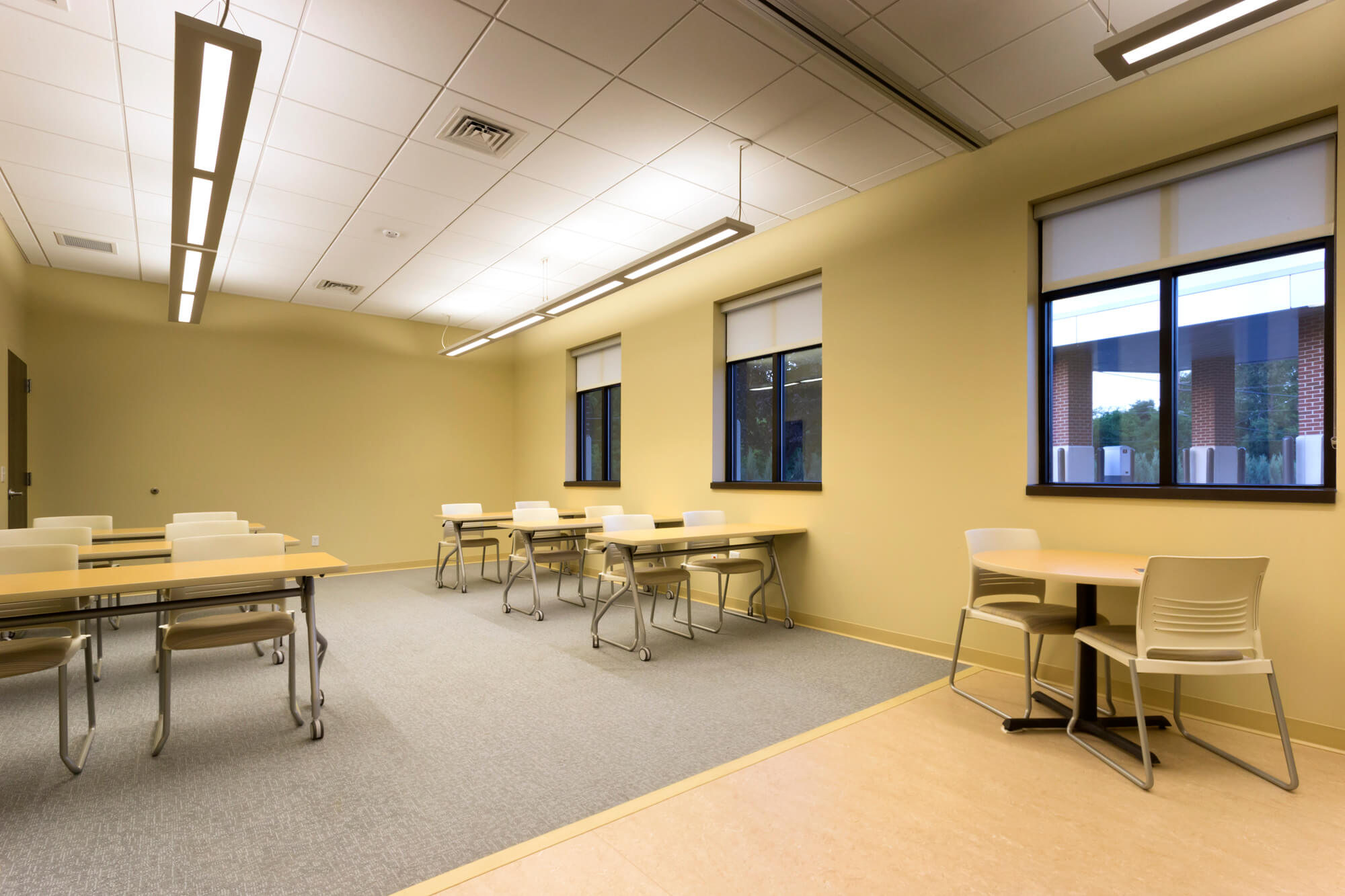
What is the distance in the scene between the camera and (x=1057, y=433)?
385cm

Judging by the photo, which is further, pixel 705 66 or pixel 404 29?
pixel 705 66

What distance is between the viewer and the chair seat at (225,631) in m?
2.82

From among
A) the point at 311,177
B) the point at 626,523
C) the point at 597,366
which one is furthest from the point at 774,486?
the point at 311,177

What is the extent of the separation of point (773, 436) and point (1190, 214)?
3.14m

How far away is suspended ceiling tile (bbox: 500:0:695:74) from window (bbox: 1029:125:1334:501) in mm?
2482

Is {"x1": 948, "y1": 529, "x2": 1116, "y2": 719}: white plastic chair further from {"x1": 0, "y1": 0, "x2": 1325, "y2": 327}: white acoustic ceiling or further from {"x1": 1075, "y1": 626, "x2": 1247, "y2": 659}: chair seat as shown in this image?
{"x1": 0, "y1": 0, "x2": 1325, "y2": 327}: white acoustic ceiling

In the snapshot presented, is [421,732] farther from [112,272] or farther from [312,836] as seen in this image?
[112,272]

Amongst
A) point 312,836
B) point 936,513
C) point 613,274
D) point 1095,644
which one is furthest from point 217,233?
point 1095,644

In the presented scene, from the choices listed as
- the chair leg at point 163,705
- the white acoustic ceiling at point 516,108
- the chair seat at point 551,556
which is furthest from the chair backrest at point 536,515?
the chair leg at point 163,705

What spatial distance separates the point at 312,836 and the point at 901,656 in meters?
3.31

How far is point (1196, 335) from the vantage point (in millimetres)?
3363

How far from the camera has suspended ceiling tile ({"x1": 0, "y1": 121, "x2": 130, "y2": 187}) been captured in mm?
3803

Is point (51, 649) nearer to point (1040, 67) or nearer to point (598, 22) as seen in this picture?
point (598, 22)

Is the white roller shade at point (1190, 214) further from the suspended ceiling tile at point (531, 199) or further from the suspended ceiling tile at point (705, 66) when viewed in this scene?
the suspended ceiling tile at point (531, 199)
